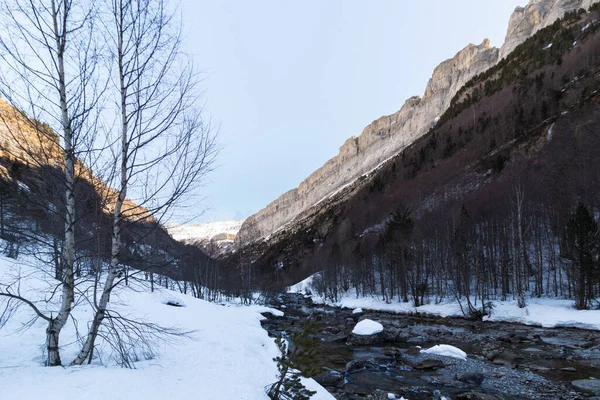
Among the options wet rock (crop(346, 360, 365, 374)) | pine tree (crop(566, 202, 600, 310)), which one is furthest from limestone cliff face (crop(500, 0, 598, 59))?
wet rock (crop(346, 360, 365, 374))

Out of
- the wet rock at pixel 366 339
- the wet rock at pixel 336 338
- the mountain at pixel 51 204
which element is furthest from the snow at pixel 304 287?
the mountain at pixel 51 204

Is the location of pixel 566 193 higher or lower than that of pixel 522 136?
lower

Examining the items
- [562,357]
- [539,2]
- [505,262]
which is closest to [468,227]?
[505,262]

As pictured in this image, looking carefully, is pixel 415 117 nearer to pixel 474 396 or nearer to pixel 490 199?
pixel 490 199

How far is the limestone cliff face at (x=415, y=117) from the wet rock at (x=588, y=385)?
2854 inches

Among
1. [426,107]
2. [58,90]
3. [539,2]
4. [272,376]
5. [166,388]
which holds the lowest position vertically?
[272,376]

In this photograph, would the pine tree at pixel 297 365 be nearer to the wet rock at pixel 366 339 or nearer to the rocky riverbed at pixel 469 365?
the rocky riverbed at pixel 469 365

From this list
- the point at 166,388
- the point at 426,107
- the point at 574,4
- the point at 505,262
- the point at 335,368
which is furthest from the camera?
the point at 426,107

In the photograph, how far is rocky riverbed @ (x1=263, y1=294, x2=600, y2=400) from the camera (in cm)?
995

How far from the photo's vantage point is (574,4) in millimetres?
86375

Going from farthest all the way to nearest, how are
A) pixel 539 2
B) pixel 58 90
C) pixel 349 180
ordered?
pixel 349 180 → pixel 539 2 → pixel 58 90

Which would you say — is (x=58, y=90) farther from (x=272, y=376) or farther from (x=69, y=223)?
(x=272, y=376)

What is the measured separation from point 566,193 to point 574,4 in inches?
3692

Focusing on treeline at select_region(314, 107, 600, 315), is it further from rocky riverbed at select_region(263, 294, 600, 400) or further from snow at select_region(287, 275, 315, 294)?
snow at select_region(287, 275, 315, 294)
